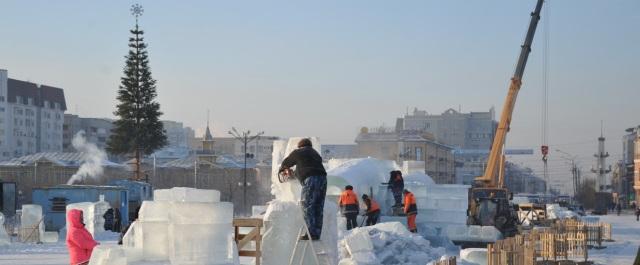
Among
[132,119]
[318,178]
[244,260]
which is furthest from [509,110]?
[132,119]

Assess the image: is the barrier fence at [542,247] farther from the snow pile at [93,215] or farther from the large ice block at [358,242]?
the snow pile at [93,215]

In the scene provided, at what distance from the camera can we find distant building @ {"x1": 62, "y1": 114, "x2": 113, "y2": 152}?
147m

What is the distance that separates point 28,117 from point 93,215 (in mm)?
102848

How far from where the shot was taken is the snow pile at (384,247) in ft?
60.3

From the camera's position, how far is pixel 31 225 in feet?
110

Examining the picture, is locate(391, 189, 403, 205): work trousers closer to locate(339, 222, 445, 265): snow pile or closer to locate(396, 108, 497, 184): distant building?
locate(339, 222, 445, 265): snow pile

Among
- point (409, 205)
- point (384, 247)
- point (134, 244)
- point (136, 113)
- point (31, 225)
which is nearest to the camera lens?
point (134, 244)

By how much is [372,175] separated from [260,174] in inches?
2280

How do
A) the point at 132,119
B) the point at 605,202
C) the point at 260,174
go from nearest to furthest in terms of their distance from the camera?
the point at 132,119, the point at 260,174, the point at 605,202

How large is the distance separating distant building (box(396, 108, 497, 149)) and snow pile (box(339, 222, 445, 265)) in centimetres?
15165

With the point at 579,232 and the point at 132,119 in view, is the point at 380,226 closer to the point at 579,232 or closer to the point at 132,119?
the point at 579,232

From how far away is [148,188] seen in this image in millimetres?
51312

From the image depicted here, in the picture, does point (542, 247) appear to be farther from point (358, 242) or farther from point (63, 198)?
point (63, 198)

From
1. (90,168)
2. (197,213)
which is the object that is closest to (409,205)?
(197,213)
